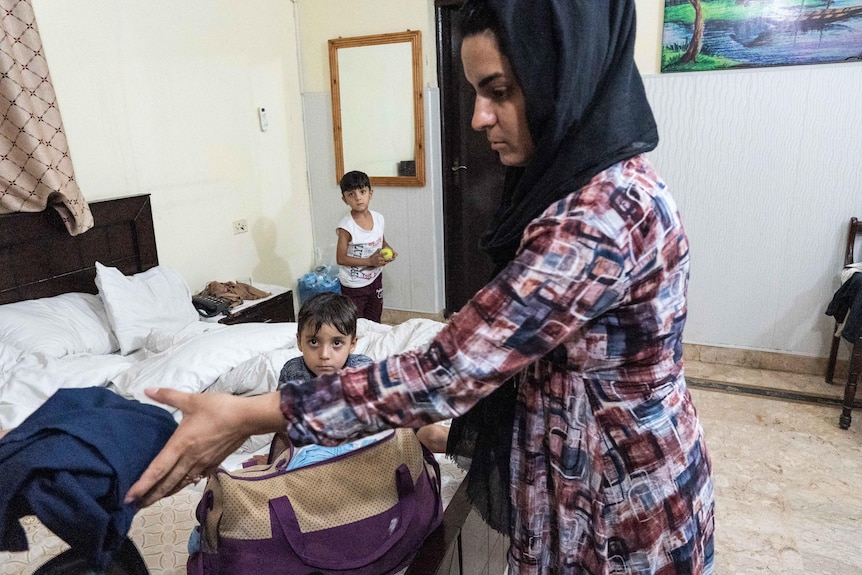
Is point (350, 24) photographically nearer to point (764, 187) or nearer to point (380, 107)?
point (380, 107)

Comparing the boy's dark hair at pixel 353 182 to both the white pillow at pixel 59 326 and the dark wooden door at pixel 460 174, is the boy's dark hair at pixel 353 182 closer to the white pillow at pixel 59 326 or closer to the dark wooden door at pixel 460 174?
the dark wooden door at pixel 460 174

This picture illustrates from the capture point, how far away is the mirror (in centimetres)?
368

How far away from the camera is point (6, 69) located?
2139 mm

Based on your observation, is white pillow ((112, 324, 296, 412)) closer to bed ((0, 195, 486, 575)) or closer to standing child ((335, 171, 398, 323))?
bed ((0, 195, 486, 575))

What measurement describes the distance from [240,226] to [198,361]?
1.65 m

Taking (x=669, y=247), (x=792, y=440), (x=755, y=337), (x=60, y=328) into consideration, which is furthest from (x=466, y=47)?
(x=755, y=337)

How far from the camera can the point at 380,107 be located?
3797mm

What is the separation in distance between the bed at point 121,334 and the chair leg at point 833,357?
6.82 feet

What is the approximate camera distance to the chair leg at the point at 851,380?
259 centimetres

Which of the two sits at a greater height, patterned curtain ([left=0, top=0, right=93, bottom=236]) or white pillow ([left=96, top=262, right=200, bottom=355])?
patterned curtain ([left=0, top=0, right=93, bottom=236])

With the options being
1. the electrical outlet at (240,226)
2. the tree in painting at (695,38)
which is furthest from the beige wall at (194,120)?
the tree in painting at (695,38)

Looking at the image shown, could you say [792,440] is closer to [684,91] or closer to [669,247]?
[684,91]

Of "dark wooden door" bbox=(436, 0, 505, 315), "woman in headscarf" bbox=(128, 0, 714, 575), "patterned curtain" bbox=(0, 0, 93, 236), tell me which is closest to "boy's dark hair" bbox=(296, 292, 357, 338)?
"woman in headscarf" bbox=(128, 0, 714, 575)

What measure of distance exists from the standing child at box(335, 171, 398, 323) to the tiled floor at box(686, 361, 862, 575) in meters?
1.78
